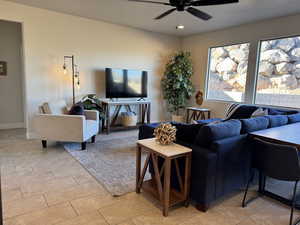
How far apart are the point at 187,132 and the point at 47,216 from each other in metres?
1.64

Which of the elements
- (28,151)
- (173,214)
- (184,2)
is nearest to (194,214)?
(173,214)

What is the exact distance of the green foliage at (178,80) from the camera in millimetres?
5922

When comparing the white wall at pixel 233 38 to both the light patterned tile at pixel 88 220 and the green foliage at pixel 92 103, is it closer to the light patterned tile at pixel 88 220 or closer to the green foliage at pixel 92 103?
the green foliage at pixel 92 103

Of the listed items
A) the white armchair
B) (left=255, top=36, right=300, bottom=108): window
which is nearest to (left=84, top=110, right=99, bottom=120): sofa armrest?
the white armchair

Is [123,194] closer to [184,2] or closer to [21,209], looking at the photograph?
[21,209]

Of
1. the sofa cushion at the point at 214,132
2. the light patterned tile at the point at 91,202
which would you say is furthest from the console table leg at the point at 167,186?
the light patterned tile at the point at 91,202

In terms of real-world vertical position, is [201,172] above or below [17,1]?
below

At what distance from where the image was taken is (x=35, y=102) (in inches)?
179

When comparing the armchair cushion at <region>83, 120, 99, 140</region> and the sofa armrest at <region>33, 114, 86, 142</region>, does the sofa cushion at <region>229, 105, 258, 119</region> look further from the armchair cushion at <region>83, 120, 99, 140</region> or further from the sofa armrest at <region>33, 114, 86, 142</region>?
the sofa armrest at <region>33, 114, 86, 142</region>

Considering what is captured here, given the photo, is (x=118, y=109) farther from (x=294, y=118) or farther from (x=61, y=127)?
(x=294, y=118)

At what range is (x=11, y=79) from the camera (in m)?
5.30

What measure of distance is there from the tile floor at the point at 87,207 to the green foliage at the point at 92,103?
2015 mm

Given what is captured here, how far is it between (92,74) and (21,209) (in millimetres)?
3631

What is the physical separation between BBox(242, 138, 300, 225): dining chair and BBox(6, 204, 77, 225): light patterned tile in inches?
75.1
